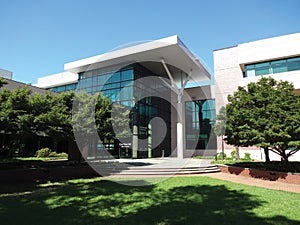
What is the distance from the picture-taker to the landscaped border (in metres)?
10.9

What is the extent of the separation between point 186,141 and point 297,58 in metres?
15.5

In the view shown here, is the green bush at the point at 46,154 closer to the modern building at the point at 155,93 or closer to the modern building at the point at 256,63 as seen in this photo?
the modern building at the point at 155,93

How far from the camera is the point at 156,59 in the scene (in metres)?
23.8

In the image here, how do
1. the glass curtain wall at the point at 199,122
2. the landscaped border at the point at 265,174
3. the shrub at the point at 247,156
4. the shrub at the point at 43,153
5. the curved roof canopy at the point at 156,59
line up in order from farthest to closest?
1. the glass curtain wall at the point at 199,122
2. the shrub at the point at 43,153
3. the shrub at the point at 247,156
4. the curved roof canopy at the point at 156,59
5. the landscaped border at the point at 265,174

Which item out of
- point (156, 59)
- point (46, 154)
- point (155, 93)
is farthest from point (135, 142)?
point (46, 154)

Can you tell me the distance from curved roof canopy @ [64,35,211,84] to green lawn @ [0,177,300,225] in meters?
14.8

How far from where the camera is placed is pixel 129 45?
2153 centimetres

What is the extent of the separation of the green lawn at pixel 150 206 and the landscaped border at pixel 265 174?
2978mm

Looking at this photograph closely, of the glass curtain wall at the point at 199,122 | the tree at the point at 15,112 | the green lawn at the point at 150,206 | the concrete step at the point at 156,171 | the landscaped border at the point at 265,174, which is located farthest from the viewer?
the glass curtain wall at the point at 199,122

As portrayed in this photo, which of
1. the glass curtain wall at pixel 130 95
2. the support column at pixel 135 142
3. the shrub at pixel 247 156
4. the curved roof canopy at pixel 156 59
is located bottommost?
the shrub at pixel 247 156

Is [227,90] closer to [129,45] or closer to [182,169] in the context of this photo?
[129,45]

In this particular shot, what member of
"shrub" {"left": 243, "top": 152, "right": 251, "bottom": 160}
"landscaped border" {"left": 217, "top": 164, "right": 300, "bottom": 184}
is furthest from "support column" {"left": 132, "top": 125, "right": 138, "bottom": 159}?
"shrub" {"left": 243, "top": 152, "right": 251, "bottom": 160}

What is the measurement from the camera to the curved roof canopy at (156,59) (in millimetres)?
20902

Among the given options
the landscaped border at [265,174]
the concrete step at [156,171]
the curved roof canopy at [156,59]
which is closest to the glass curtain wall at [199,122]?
the curved roof canopy at [156,59]
